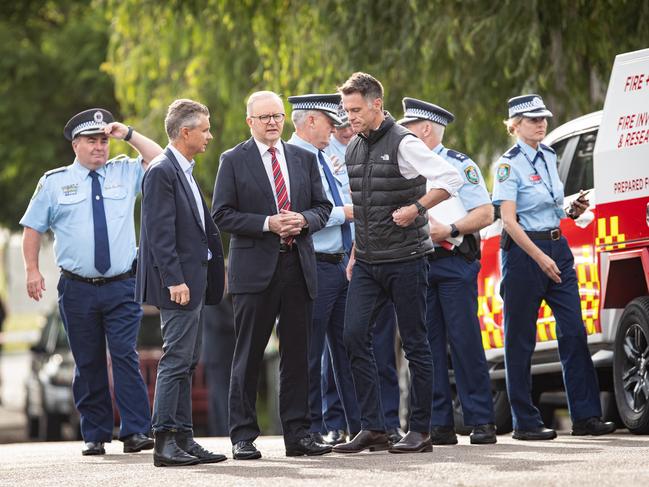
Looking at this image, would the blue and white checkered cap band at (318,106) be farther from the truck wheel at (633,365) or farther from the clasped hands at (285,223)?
the truck wheel at (633,365)

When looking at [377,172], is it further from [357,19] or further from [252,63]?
[252,63]

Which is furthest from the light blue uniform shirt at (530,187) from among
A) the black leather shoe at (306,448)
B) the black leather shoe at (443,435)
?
the black leather shoe at (306,448)

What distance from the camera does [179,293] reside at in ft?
29.4

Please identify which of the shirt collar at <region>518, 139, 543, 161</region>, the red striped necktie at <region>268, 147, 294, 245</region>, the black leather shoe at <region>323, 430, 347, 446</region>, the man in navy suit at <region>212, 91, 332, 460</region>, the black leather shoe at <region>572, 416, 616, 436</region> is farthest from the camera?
the black leather shoe at <region>323, 430, 347, 446</region>

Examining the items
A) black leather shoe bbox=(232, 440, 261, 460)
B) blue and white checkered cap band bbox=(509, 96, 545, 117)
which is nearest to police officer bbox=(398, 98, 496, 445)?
blue and white checkered cap band bbox=(509, 96, 545, 117)

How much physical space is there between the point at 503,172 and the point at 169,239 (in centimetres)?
227

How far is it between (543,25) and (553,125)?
1057 millimetres

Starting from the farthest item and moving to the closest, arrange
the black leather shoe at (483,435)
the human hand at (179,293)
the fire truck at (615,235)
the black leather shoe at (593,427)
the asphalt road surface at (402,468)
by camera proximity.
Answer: the black leather shoe at (593,427)
the black leather shoe at (483,435)
the fire truck at (615,235)
the human hand at (179,293)
the asphalt road surface at (402,468)

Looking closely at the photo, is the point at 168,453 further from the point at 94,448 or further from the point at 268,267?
the point at 94,448

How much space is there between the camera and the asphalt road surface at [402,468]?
7.68 m

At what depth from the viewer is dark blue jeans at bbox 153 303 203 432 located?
357 inches

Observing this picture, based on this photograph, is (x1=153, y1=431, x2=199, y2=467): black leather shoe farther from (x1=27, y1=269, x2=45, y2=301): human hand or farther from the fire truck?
the fire truck

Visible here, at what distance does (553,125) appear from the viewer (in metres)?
15.9

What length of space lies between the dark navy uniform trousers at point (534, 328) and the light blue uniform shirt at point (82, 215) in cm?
243
